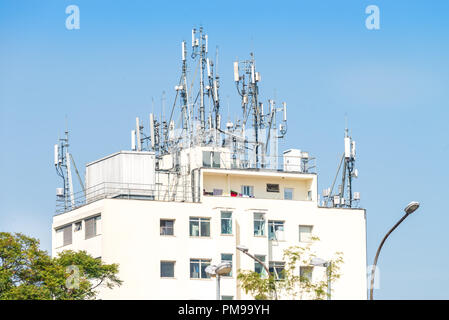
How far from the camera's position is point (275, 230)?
91.6 meters

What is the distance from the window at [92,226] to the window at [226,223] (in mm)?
9114

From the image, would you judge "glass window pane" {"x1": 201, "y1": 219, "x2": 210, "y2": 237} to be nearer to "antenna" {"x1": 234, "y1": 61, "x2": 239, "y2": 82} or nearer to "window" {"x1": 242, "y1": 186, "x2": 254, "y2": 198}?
"window" {"x1": 242, "y1": 186, "x2": 254, "y2": 198}

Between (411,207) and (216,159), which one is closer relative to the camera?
(411,207)

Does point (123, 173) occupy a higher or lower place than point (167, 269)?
higher

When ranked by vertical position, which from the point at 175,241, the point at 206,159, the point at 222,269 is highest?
the point at 206,159

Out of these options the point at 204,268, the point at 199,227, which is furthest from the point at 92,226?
the point at 204,268

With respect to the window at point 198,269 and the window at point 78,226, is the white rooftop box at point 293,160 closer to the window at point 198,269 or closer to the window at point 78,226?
the window at point 198,269

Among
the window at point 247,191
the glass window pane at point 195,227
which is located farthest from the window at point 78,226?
the window at point 247,191

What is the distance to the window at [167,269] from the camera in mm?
86812

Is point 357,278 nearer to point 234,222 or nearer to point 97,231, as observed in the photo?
point 234,222

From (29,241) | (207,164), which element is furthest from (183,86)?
(29,241)

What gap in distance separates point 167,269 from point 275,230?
964cm

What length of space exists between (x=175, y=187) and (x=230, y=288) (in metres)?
10.5

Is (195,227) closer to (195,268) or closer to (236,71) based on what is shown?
(195,268)
